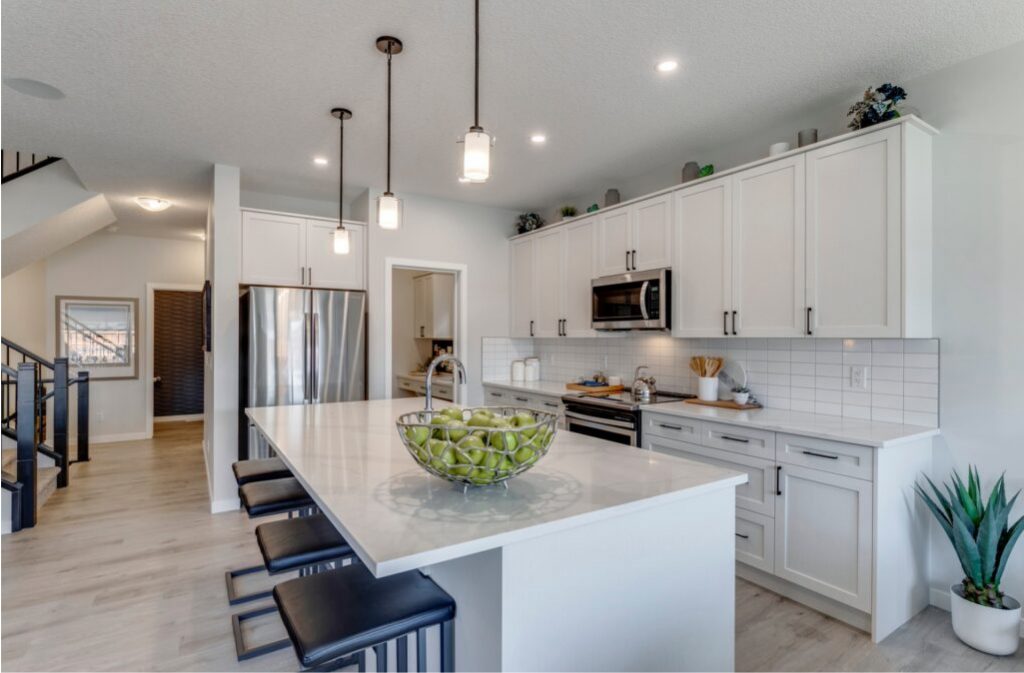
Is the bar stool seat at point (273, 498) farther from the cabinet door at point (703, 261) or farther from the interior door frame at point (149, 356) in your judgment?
the interior door frame at point (149, 356)

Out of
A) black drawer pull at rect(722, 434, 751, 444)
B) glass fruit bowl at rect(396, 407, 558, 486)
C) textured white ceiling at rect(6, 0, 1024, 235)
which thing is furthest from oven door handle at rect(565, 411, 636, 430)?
glass fruit bowl at rect(396, 407, 558, 486)

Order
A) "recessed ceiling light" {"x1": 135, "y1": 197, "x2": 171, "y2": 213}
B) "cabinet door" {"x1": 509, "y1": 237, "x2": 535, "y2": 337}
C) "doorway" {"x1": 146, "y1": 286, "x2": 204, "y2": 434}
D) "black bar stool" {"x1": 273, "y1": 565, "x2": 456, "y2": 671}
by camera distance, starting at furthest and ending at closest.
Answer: "doorway" {"x1": 146, "y1": 286, "x2": 204, "y2": 434}, "cabinet door" {"x1": 509, "y1": 237, "x2": 535, "y2": 337}, "recessed ceiling light" {"x1": 135, "y1": 197, "x2": 171, "y2": 213}, "black bar stool" {"x1": 273, "y1": 565, "x2": 456, "y2": 671}

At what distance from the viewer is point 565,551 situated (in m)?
1.18

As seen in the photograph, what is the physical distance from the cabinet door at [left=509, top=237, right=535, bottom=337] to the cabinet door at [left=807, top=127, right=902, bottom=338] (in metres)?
2.62

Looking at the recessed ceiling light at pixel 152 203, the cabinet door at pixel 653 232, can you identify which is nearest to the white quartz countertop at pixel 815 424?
the cabinet door at pixel 653 232

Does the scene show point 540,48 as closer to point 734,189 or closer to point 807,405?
point 734,189

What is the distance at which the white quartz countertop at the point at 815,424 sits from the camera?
7.56 feet

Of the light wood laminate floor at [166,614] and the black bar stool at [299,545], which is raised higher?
the black bar stool at [299,545]

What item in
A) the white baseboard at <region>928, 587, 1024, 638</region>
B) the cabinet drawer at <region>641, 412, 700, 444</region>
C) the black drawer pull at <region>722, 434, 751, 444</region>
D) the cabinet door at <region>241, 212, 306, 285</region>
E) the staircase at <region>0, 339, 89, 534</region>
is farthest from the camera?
the cabinet door at <region>241, 212, 306, 285</region>

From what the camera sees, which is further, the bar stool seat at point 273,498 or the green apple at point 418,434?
the bar stool seat at point 273,498

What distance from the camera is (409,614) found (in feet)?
4.07

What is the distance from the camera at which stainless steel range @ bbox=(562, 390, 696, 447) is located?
3.38 metres

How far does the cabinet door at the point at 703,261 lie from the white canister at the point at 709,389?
12.2 inches

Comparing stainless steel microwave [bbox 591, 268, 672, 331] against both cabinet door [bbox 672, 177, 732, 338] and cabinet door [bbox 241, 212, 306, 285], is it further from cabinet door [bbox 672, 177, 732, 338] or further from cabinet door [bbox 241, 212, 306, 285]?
cabinet door [bbox 241, 212, 306, 285]
